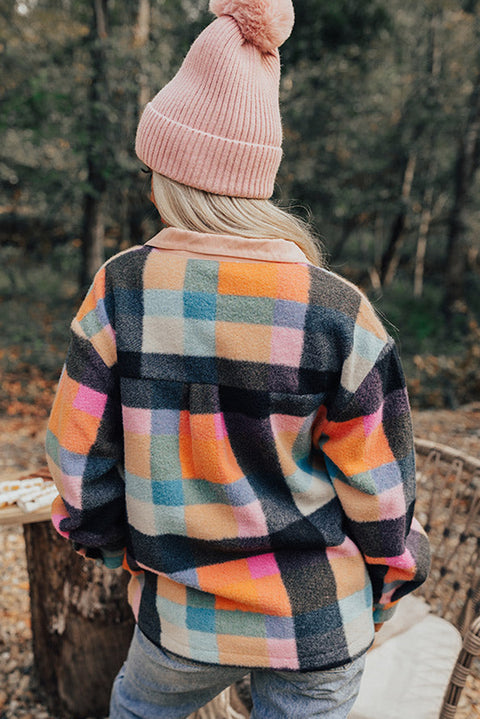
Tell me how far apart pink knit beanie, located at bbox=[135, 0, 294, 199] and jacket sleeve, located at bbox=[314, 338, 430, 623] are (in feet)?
1.40

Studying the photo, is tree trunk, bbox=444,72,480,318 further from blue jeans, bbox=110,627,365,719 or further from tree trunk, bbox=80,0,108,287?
blue jeans, bbox=110,627,365,719

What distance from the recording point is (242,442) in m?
1.15

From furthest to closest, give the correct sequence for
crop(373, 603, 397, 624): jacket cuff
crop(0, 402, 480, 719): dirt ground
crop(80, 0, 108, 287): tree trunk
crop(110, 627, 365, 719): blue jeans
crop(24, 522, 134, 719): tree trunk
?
1. crop(80, 0, 108, 287): tree trunk
2. crop(0, 402, 480, 719): dirt ground
3. crop(24, 522, 134, 719): tree trunk
4. crop(373, 603, 397, 624): jacket cuff
5. crop(110, 627, 365, 719): blue jeans

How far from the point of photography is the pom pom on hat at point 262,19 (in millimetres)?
1065

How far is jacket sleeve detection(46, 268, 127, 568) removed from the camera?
114cm

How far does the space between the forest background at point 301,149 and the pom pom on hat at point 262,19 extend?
5951 millimetres

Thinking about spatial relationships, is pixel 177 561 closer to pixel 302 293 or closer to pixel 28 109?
pixel 302 293

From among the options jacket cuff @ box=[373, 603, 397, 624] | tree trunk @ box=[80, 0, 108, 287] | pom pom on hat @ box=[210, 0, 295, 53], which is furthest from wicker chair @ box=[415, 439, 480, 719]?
tree trunk @ box=[80, 0, 108, 287]

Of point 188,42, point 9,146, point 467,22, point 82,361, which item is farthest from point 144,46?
point 82,361

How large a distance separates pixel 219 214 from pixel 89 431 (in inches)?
20.2

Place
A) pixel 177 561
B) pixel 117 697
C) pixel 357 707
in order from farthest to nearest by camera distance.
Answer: pixel 357 707 → pixel 117 697 → pixel 177 561

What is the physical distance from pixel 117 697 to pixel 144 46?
720 centimetres

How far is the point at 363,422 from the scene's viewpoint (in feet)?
3.66

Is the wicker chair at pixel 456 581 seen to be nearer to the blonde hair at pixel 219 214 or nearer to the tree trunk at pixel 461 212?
the blonde hair at pixel 219 214
